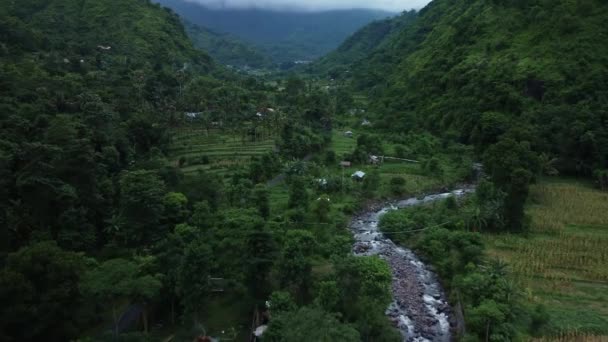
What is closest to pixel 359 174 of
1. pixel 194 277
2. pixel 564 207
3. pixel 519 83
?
pixel 564 207

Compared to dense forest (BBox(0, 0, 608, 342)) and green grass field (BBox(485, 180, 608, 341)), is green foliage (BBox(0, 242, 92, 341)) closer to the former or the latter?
dense forest (BBox(0, 0, 608, 342))

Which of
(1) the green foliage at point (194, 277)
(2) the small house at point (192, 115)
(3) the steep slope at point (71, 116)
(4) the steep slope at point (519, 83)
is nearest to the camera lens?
(1) the green foliage at point (194, 277)

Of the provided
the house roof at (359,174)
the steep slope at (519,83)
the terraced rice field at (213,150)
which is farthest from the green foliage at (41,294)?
the steep slope at (519,83)

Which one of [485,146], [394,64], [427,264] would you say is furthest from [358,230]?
[394,64]

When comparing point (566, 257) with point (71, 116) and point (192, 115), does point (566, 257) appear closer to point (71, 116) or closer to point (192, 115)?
point (71, 116)

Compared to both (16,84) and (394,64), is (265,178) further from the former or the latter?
(394,64)

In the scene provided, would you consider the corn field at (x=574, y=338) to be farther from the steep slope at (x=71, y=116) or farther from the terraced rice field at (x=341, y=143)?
the terraced rice field at (x=341, y=143)
